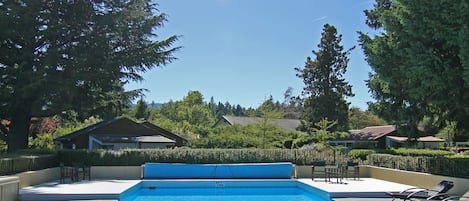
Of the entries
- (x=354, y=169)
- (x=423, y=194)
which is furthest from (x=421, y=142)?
(x=423, y=194)

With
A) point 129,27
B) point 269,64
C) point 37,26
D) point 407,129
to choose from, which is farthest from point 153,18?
point 407,129

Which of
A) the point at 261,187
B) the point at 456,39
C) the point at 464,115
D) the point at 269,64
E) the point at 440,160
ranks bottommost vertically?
the point at 261,187

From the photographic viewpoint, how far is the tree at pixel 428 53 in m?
11.7

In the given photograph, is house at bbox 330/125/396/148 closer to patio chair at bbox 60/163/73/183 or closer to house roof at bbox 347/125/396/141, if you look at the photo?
house roof at bbox 347/125/396/141

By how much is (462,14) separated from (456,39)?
2.50 feet

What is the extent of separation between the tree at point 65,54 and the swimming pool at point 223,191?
7.35 metres

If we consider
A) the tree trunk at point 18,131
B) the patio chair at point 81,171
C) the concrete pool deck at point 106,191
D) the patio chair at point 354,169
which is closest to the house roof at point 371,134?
the patio chair at point 354,169

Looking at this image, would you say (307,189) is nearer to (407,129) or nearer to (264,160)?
(264,160)

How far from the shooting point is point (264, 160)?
2062 cm

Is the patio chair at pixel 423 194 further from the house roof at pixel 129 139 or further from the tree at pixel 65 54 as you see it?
the house roof at pixel 129 139

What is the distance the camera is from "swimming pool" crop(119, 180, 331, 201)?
1473 cm

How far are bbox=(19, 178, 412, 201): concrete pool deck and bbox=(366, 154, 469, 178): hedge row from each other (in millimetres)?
906

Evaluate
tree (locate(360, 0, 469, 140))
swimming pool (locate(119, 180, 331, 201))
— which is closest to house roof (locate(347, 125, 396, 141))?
swimming pool (locate(119, 180, 331, 201))

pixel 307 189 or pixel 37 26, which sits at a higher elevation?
pixel 37 26
